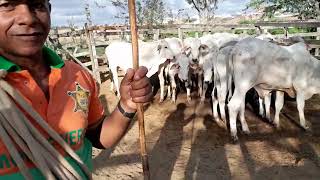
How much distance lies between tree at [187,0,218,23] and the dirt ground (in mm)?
25530

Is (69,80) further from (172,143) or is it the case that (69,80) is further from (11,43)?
(172,143)

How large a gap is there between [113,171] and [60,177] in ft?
12.9

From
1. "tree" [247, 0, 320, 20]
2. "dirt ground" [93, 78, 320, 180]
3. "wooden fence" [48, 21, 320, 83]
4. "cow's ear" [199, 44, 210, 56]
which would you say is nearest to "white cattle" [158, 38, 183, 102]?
"cow's ear" [199, 44, 210, 56]

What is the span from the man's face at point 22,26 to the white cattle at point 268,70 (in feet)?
17.3

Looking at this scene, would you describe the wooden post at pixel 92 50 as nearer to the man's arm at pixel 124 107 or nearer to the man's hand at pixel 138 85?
the man's arm at pixel 124 107

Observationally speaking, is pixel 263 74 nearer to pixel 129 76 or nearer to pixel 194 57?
pixel 194 57

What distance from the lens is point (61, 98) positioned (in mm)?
1532

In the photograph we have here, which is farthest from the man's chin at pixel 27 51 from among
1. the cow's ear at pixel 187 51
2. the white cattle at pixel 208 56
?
the cow's ear at pixel 187 51

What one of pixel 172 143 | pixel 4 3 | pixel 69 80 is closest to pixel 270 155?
pixel 172 143

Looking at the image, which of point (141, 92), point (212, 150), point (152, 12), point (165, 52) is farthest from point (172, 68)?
point (152, 12)

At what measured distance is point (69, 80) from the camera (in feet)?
5.30

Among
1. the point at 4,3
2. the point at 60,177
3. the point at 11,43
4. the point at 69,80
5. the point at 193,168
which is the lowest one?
the point at 193,168

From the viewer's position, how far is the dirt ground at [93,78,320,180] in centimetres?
506

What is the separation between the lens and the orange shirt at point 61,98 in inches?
56.1
